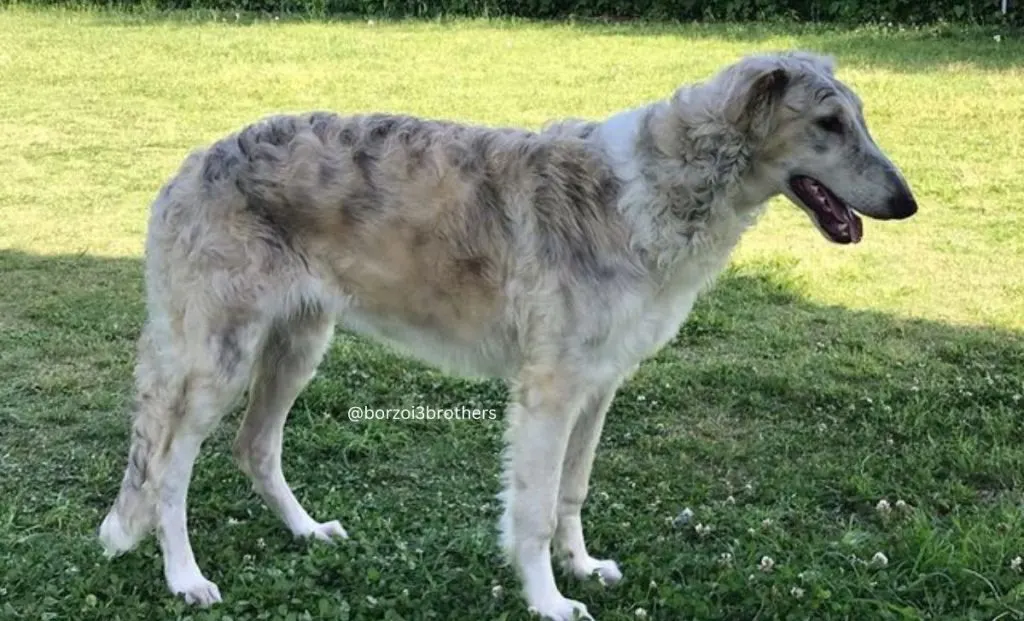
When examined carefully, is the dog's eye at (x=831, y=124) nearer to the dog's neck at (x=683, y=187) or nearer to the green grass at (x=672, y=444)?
the dog's neck at (x=683, y=187)

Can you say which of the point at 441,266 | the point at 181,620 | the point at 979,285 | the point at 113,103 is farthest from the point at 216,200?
the point at 113,103

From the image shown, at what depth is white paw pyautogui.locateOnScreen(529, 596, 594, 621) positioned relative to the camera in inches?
141

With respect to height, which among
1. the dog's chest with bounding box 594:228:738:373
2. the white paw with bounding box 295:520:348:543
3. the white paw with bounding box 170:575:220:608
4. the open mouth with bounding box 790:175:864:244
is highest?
the open mouth with bounding box 790:175:864:244

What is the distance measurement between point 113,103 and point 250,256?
9.07m

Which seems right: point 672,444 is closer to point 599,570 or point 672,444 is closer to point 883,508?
point 883,508

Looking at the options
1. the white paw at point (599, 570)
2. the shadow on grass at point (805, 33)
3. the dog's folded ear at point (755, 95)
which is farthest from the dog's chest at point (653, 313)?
the shadow on grass at point (805, 33)

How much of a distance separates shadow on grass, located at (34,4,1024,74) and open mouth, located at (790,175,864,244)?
9.51 m

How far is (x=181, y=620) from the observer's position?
137 inches

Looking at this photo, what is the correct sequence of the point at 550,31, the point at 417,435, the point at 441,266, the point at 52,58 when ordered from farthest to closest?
the point at 550,31, the point at 52,58, the point at 417,435, the point at 441,266

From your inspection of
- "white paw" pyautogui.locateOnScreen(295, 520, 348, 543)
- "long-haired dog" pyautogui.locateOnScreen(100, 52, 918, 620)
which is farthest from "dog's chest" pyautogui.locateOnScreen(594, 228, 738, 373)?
"white paw" pyautogui.locateOnScreen(295, 520, 348, 543)

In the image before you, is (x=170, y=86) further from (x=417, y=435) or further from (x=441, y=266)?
(x=441, y=266)

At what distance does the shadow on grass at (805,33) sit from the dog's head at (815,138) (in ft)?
31.2

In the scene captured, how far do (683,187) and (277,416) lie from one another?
5.54ft

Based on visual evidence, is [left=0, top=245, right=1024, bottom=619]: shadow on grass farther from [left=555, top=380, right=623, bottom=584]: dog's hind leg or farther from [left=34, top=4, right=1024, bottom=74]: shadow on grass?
[left=34, top=4, right=1024, bottom=74]: shadow on grass
